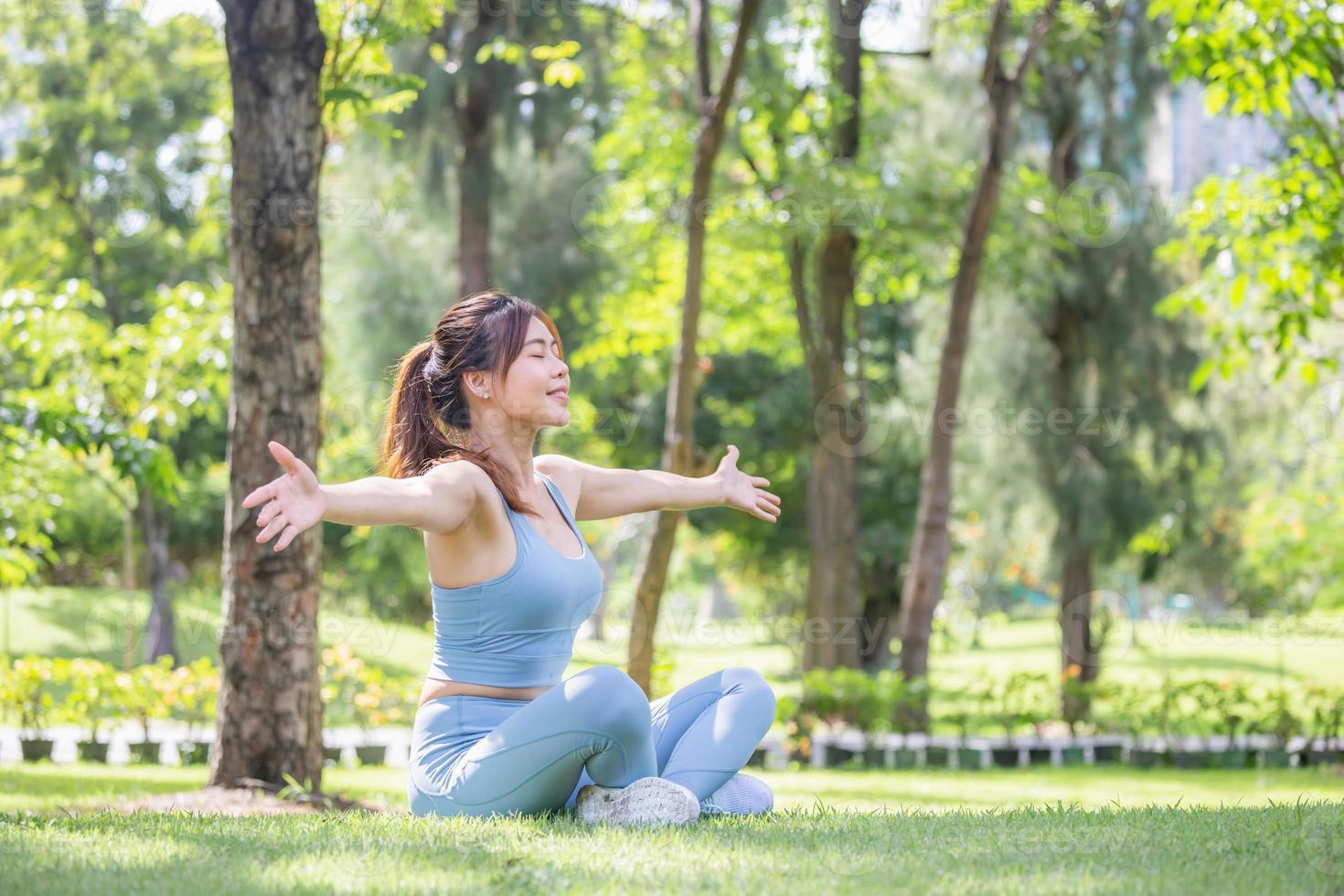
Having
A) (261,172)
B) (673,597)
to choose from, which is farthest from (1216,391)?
(673,597)

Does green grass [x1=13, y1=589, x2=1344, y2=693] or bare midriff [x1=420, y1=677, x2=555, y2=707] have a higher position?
bare midriff [x1=420, y1=677, x2=555, y2=707]

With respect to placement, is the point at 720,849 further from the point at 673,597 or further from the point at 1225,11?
the point at 673,597

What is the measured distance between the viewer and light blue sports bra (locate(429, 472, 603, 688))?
3.66 metres

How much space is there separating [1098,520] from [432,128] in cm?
846

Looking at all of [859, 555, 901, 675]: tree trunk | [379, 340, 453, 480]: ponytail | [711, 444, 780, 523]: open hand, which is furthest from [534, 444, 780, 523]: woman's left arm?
[859, 555, 901, 675]: tree trunk

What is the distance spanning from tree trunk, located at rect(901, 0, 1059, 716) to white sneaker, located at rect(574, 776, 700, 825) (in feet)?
27.6

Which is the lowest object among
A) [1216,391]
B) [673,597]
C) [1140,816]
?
[673,597]

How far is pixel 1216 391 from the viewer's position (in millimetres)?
15406

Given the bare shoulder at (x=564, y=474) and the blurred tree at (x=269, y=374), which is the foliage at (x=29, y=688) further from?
the bare shoulder at (x=564, y=474)

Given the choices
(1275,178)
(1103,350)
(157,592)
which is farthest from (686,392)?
(157,592)

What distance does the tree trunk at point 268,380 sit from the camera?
5969 mm

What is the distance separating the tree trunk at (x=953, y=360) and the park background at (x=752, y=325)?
0.04m

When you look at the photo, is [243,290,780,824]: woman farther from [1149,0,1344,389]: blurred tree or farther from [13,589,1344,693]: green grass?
[13,589,1344,693]: green grass

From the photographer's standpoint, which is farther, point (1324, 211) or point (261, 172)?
point (1324, 211)
